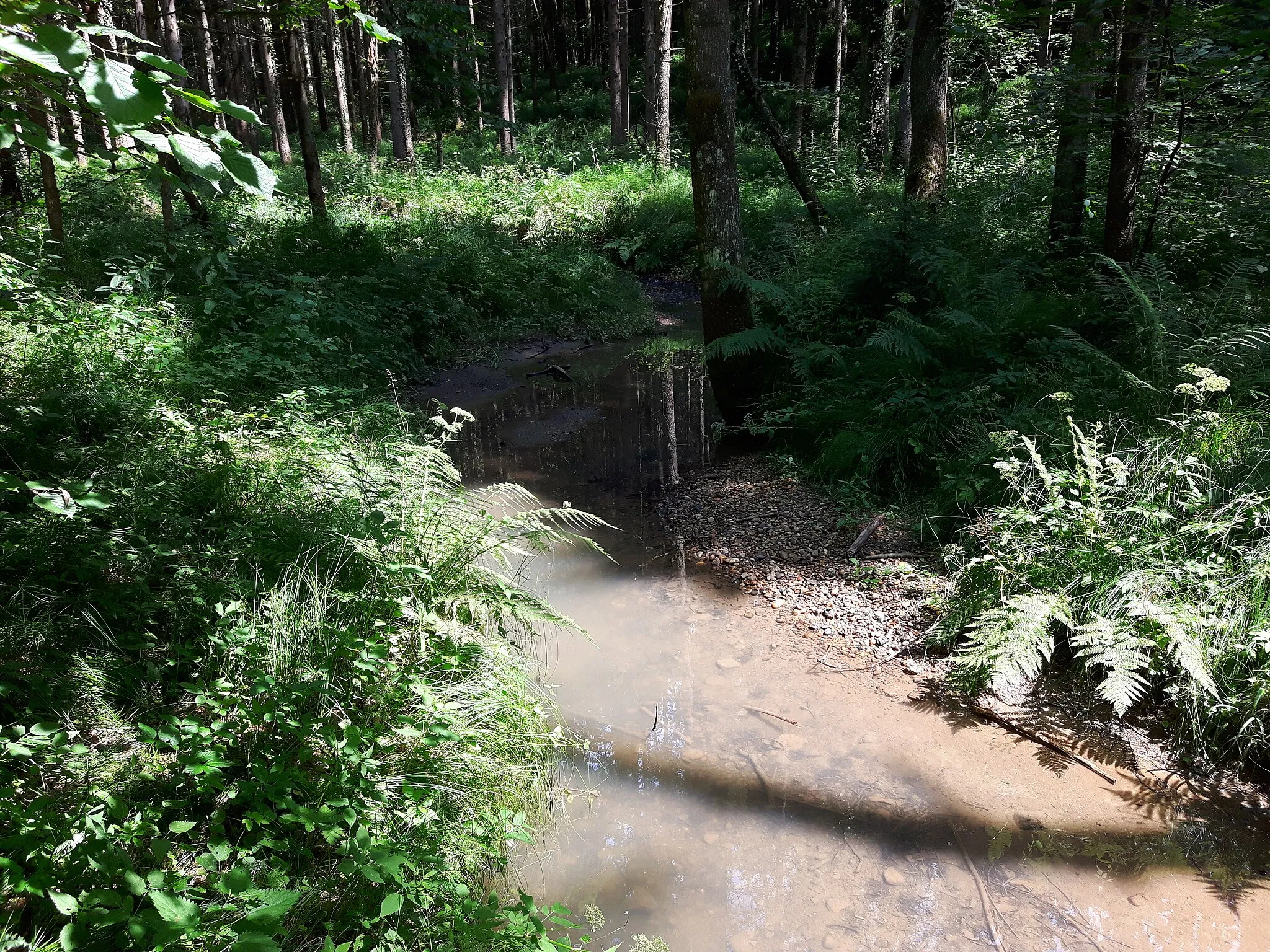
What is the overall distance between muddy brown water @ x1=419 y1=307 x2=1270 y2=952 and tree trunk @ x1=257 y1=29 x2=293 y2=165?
1439 cm

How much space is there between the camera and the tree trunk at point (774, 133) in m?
10.3

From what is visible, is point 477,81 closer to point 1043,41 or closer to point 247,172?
point 1043,41

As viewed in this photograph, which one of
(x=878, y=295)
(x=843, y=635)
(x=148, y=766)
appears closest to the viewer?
(x=148, y=766)

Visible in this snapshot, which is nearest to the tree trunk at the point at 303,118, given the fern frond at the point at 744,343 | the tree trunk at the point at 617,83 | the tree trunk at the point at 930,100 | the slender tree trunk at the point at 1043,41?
the fern frond at the point at 744,343

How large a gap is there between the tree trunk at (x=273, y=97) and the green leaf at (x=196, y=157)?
15133 mm

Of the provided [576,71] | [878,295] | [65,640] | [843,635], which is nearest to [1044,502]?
[843,635]

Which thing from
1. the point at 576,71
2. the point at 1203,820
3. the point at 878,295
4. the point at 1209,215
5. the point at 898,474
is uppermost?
the point at 576,71

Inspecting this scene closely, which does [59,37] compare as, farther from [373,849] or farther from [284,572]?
[284,572]

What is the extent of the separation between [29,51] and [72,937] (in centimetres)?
212

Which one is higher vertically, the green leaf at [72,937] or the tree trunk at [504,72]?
the tree trunk at [504,72]

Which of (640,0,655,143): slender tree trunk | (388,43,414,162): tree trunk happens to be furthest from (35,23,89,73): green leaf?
(640,0,655,143): slender tree trunk

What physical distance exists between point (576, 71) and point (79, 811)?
41.4 m

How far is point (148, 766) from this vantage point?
2.66 meters

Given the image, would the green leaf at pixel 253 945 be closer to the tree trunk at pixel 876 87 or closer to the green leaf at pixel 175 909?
the green leaf at pixel 175 909
